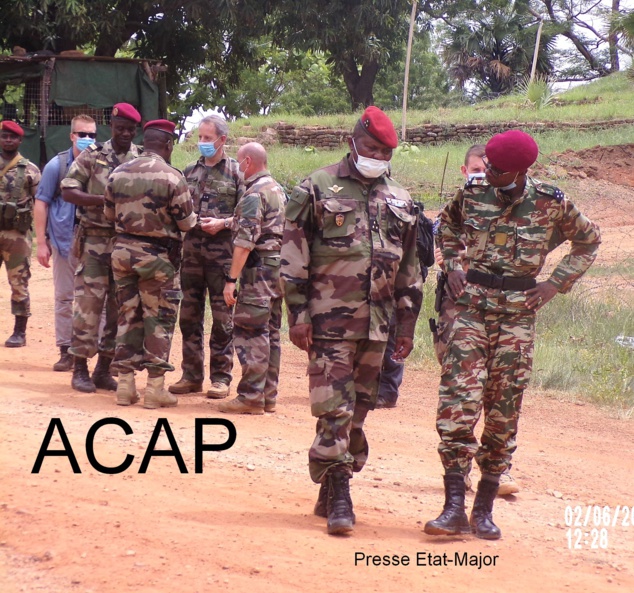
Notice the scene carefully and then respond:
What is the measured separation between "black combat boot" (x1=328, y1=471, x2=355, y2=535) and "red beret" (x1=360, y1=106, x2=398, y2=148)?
1683 mm

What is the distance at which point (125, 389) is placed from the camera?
744cm

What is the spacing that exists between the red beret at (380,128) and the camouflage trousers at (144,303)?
260 cm

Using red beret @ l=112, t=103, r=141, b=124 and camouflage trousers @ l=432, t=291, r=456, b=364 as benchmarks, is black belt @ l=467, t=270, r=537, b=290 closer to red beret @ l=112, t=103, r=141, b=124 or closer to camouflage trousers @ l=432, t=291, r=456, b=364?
camouflage trousers @ l=432, t=291, r=456, b=364

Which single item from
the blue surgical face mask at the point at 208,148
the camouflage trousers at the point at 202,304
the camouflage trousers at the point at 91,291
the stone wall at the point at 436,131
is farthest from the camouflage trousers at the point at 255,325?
the stone wall at the point at 436,131

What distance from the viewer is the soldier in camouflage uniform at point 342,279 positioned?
199 inches

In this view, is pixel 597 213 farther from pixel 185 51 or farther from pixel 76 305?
pixel 76 305

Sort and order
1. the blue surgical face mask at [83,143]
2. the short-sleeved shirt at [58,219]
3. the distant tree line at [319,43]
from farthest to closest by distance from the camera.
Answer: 1. the distant tree line at [319,43]
2. the short-sleeved shirt at [58,219]
3. the blue surgical face mask at [83,143]

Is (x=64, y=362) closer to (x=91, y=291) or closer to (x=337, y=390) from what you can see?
(x=91, y=291)

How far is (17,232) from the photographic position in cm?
955

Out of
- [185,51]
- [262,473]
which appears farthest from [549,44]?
[262,473]

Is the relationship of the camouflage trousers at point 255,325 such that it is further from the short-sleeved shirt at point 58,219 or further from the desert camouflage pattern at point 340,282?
the desert camouflage pattern at point 340,282

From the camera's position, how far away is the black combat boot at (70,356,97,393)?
784cm

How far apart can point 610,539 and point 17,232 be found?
20.7 ft
